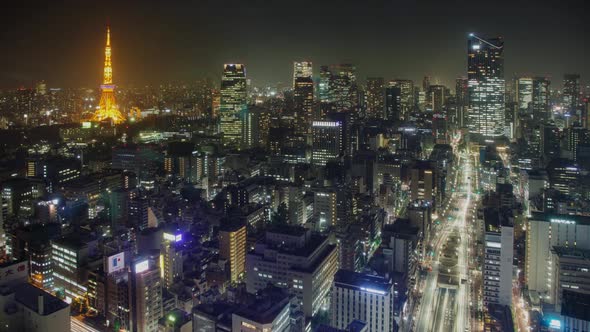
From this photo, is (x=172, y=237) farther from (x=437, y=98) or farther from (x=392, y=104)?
(x=437, y=98)

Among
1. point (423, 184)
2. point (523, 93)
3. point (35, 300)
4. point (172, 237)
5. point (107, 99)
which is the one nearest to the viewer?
point (35, 300)

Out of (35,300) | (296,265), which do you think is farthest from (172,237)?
(35,300)

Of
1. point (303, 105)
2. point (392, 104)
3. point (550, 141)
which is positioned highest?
point (392, 104)

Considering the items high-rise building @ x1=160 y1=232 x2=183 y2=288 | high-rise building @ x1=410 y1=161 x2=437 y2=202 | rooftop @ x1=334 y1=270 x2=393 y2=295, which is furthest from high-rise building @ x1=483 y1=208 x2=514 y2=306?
high-rise building @ x1=410 y1=161 x2=437 y2=202

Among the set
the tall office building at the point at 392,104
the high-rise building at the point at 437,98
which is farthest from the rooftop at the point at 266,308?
the high-rise building at the point at 437,98

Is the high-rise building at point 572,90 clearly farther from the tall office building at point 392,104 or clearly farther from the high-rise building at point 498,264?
the high-rise building at point 498,264

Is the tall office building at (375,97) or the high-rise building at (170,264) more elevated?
the tall office building at (375,97)

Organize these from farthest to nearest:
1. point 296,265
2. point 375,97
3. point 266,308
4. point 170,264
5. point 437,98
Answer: point 437,98 → point 375,97 → point 170,264 → point 296,265 → point 266,308
